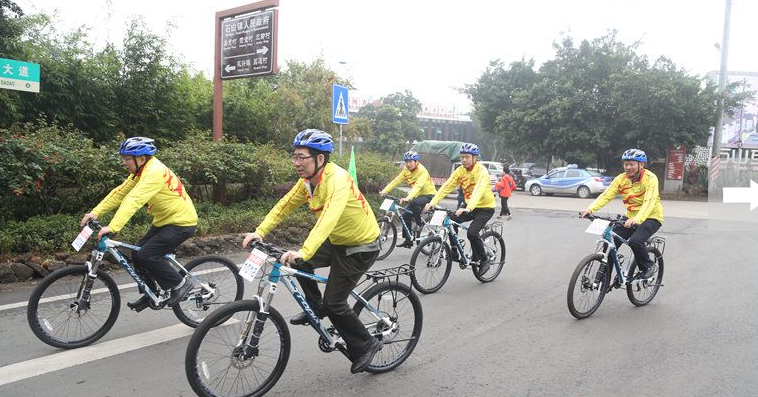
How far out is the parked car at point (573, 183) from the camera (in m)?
25.5

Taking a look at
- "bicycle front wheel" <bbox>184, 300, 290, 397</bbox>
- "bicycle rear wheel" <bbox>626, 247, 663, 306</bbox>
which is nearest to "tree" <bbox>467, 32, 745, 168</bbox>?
"bicycle rear wheel" <bbox>626, 247, 663, 306</bbox>

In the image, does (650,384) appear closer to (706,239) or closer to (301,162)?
(301,162)

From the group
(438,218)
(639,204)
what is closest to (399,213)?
(438,218)

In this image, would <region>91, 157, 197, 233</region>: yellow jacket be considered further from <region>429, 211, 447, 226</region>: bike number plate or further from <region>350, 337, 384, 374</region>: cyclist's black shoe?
<region>429, 211, 447, 226</region>: bike number plate

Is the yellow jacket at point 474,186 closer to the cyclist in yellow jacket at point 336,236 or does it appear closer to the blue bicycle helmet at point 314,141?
the cyclist in yellow jacket at point 336,236

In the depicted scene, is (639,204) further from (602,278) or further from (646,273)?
(602,278)

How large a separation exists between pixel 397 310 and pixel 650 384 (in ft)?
6.50

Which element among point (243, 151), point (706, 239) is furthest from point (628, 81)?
point (243, 151)

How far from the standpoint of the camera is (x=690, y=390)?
3.94m

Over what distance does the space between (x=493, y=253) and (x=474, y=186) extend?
958 mm

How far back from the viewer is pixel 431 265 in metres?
6.67

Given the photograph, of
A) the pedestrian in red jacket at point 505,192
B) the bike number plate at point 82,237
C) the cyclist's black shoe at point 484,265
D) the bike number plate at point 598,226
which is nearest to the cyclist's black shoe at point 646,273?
the bike number plate at point 598,226

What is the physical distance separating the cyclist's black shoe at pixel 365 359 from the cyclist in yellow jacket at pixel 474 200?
124 inches

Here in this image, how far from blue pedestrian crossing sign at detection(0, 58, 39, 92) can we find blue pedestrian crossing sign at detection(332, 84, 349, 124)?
17.9 ft
